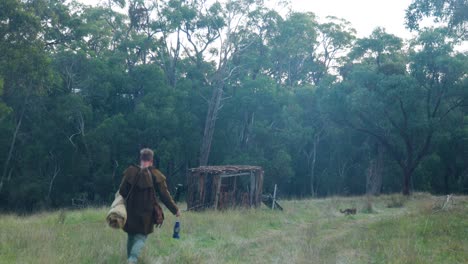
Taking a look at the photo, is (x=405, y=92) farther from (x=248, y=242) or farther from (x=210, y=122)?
(x=248, y=242)

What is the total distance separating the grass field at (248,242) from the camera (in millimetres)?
7762

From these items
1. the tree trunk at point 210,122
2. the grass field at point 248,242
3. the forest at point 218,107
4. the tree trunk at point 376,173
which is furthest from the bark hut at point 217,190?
the tree trunk at point 376,173

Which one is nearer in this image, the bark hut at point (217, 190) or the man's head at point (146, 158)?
the man's head at point (146, 158)

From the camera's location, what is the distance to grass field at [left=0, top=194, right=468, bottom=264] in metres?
7.76

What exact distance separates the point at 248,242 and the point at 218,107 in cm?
2705

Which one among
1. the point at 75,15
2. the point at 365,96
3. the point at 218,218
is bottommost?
the point at 218,218

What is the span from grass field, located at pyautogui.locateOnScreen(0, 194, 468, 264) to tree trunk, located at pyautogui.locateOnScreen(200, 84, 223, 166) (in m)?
21.8

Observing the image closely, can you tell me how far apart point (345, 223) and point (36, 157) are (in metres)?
24.8

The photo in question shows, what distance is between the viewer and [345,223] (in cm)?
1458

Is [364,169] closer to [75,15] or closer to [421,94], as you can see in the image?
[421,94]

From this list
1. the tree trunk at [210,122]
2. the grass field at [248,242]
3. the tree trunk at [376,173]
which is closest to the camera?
the grass field at [248,242]

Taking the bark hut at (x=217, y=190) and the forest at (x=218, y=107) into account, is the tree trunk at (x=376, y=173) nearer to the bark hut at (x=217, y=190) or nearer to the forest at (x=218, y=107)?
the forest at (x=218, y=107)

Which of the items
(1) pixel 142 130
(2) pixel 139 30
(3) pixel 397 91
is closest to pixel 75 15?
(2) pixel 139 30

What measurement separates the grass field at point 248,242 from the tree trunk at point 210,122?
21.8m
